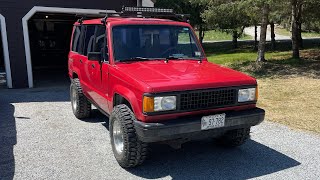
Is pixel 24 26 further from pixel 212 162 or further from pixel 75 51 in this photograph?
pixel 212 162

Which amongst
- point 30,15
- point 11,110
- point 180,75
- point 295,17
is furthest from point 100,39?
point 295,17

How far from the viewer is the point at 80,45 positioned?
21.6ft

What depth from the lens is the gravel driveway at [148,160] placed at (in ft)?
14.3

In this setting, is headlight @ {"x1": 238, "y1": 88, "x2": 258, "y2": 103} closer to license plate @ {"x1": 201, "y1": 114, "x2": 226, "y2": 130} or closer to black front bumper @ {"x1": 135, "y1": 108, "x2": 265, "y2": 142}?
black front bumper @ {"x1": 135, "y1": 108, "x2": 265, "y2": 142}

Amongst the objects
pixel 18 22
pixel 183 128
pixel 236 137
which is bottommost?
pixel 236 137

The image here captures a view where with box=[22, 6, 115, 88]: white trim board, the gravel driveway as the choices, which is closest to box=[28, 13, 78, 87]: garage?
box=[22, 6, 115, 88]: white trim board

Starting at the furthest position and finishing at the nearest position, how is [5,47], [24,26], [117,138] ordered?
1. [24,26]
2. [5,47]
3. [117,138]

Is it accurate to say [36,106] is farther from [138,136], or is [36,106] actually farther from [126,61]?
[138,136]

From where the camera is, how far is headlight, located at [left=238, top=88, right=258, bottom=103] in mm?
4391

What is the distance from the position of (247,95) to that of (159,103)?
4.38 feet

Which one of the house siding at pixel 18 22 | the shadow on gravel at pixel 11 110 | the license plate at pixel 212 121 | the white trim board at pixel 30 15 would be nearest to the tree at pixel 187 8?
the house siding at pixel 18 22

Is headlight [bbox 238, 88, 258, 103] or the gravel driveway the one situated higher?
headlight [bbox 238, 88, 258, 103]

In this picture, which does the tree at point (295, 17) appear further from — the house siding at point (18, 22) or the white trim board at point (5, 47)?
the white trim board at point (5, 47)

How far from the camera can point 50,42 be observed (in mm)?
17688
